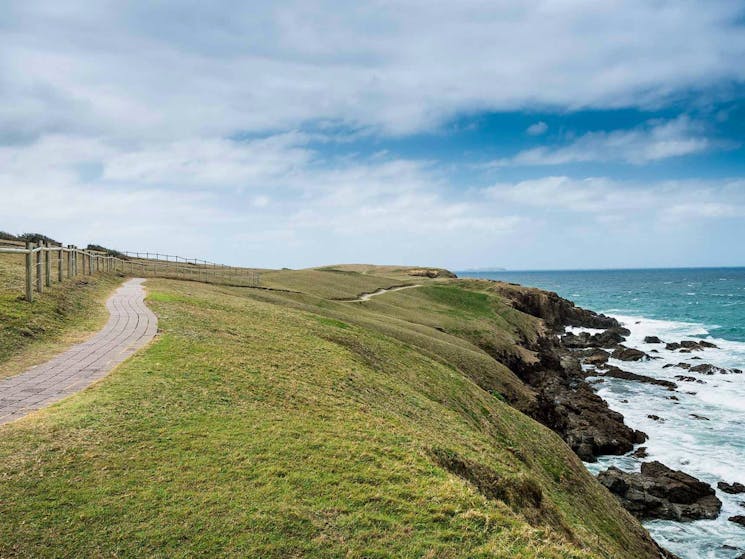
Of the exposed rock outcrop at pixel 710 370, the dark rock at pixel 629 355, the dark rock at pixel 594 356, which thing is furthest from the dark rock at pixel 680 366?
the dark rock at pixel 594 356

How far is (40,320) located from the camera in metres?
17.5

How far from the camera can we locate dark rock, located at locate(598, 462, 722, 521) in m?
22.3

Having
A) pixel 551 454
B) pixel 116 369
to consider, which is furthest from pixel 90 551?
pixel 551 454

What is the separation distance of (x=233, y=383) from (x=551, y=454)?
1319 centimetres

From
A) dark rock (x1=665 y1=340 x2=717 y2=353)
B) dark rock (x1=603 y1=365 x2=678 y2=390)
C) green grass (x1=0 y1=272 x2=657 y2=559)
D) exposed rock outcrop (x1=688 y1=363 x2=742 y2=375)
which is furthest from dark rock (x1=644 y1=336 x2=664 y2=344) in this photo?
green grass (x1=0 y1=272 x2=657 y2=559)

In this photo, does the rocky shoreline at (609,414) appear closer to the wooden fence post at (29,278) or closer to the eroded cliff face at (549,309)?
the eroded cliff face at (549,309)

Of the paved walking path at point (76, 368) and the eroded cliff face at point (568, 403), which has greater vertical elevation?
the paved walking path at point (76, 368)

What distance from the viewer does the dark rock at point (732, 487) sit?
2453 cm

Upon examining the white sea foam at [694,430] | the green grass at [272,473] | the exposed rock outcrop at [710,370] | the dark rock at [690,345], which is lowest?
the white sea foam at [694,430]

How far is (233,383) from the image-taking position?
12906 millimetres

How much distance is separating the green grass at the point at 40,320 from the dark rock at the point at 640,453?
97.4 ft

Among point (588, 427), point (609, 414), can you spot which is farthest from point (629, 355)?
point (588, 427)

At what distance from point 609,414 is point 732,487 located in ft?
32.9

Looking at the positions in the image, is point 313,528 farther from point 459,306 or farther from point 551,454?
point 459,306
